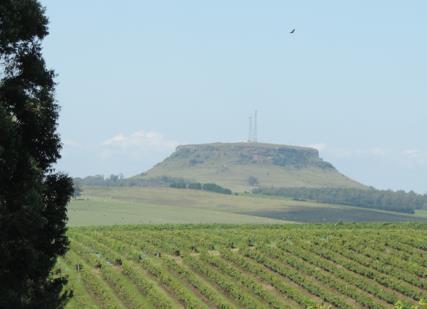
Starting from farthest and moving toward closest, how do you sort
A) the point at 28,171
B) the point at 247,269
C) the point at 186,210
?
the point at 186,210 → the point at 247,269 → the point at 28,171

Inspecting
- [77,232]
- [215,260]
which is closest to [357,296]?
[215,260]

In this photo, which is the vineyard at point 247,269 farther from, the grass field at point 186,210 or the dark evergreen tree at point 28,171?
the grass field at point 186,210

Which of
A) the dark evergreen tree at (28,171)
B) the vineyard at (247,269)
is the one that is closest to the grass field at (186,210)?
the vineyard at (247,269)

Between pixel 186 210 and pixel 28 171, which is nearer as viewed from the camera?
pixel 28 171

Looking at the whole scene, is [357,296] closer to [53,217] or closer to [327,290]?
[327,290]

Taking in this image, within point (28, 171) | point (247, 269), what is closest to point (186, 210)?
point (247, 269)

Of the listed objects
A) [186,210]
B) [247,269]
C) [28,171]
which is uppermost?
[28,171]

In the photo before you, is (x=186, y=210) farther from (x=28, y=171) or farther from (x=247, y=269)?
(x=28, y=171)

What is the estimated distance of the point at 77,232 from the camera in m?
70.2

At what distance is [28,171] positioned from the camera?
19.7m

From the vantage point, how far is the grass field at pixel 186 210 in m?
118

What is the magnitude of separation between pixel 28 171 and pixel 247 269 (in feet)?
106

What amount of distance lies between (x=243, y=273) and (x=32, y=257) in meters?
30.8

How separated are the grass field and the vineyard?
4477 cm
